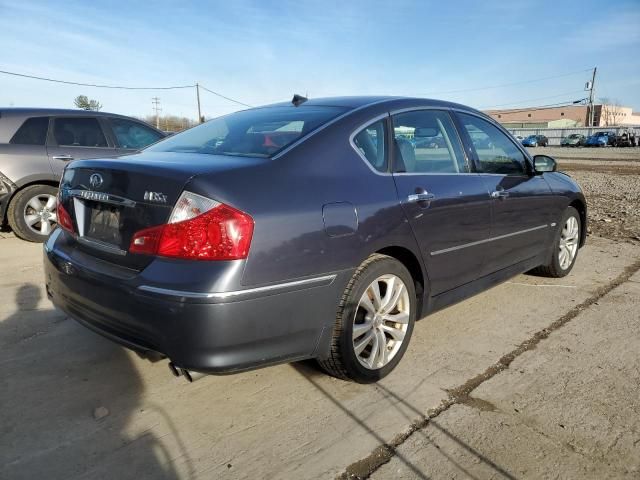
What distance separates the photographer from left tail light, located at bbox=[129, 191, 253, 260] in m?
2.17

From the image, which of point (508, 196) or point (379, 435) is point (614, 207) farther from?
point (379, 435)

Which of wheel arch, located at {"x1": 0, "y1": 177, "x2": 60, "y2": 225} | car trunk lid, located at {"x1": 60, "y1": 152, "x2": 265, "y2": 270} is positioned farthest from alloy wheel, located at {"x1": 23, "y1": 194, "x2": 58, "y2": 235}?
car trunk lid, located at {"x1": 60, "y1": 152, "x2": 265, "y2": 270}

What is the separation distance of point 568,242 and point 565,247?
8 cm

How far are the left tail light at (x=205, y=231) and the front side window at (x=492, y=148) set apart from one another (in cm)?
221

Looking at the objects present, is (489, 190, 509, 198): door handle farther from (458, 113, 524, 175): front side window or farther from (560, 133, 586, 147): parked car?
(560, 133, 586, 147): parked car

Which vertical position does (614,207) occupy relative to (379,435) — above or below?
above

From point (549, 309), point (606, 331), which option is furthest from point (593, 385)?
point (549, 309)

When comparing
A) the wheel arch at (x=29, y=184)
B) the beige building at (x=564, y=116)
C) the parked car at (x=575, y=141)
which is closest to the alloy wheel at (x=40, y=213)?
the wheel arch at (x=29, y=184)

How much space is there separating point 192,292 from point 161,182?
20.9 inches

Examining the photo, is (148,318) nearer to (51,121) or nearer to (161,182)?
(161,182)

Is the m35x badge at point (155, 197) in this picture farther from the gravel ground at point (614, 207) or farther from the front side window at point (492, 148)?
the gravel ground at point (614, 207)

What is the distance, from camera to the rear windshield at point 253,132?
275cm

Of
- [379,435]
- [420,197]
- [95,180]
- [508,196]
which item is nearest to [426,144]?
[420,197]

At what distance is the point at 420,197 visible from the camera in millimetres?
3021
